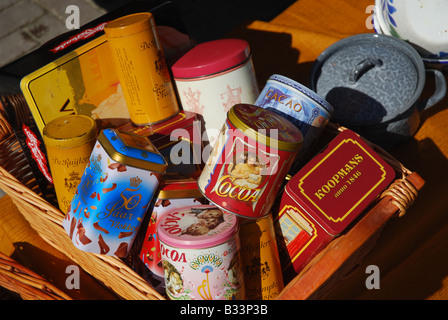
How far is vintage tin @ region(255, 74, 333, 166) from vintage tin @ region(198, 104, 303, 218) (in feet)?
0.24

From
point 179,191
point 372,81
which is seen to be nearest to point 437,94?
point 372,81

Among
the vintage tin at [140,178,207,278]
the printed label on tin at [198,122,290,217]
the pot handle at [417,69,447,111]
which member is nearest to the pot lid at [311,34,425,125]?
the pot handle at [417,69,447,111]

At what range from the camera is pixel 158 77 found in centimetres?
111

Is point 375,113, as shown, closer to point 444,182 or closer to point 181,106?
point 444,182

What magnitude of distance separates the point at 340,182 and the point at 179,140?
401 millimetres

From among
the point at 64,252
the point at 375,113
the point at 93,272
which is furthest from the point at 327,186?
the point at 64,252

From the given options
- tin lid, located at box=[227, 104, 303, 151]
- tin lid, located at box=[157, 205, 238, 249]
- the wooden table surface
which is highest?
tin lid, located at box=[227, 104, 303, 151]

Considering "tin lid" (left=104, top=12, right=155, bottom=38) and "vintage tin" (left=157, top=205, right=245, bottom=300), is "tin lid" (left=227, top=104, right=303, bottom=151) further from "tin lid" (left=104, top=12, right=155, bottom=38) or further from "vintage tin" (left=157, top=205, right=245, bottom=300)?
"tin lid" (left=104, top=12, right=155, bottom=38)

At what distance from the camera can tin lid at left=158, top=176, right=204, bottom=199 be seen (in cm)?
99

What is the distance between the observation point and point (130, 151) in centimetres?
92

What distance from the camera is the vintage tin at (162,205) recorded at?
38.6 inches

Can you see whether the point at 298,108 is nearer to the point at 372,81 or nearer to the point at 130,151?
the point at 372,81

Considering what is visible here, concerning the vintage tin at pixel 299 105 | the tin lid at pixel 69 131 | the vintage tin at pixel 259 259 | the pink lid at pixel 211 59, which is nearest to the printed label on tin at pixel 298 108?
the vintage tin at pixel 299 105

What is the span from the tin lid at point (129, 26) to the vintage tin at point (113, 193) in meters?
0.25
